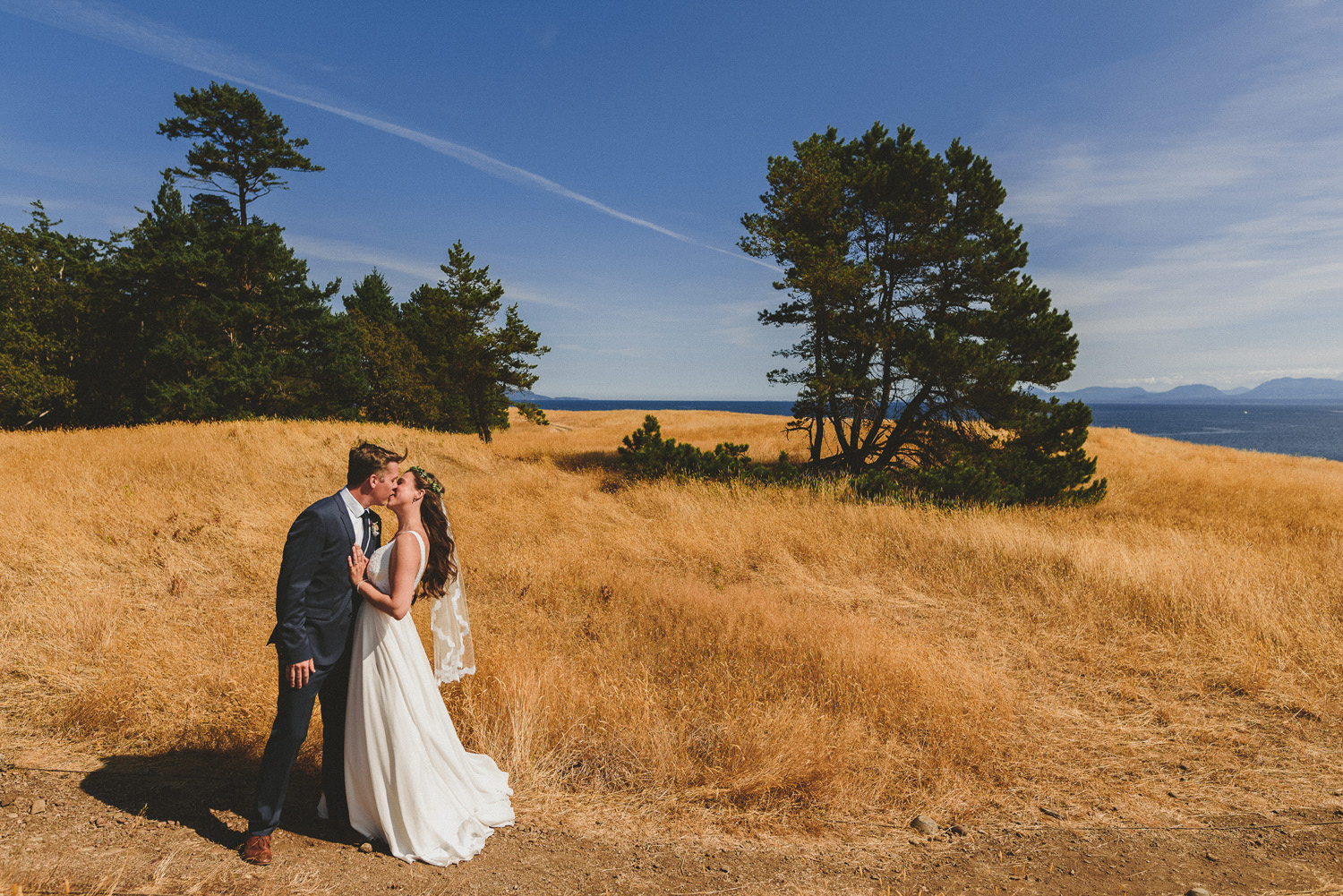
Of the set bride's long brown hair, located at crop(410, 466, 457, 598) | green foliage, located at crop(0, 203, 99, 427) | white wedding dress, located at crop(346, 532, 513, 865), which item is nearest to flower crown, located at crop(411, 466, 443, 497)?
bride's long brown hair, located at crop(410, 466, 457, 598)

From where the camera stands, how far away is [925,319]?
50.7ft

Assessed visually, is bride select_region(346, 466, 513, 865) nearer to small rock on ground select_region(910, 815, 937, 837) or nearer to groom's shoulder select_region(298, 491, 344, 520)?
groom's shoulder select_region(298, 491, 344, 520)

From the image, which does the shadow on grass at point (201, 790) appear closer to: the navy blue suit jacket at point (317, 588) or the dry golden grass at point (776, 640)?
the dry golden grass at point (776, 640)

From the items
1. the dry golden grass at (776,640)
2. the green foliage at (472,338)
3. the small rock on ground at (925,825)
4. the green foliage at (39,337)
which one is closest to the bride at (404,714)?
the dry golden grass at (776,640)

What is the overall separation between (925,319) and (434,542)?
49.4 ft

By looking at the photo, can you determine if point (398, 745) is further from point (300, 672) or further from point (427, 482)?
point (427, 482)

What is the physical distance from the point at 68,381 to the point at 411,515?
1320 inches

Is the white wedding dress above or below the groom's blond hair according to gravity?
below

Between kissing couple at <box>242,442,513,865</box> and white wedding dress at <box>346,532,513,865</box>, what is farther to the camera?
white wedding dress at <box>346,532,513,865</box>

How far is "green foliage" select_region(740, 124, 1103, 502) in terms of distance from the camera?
13594 millimetres

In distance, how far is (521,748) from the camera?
428 cm

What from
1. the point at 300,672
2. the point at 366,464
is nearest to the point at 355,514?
the point at 366,464

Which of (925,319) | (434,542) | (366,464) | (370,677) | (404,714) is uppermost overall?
(925,319)

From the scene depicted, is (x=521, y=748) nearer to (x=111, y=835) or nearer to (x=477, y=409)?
(x=111, y=835)
